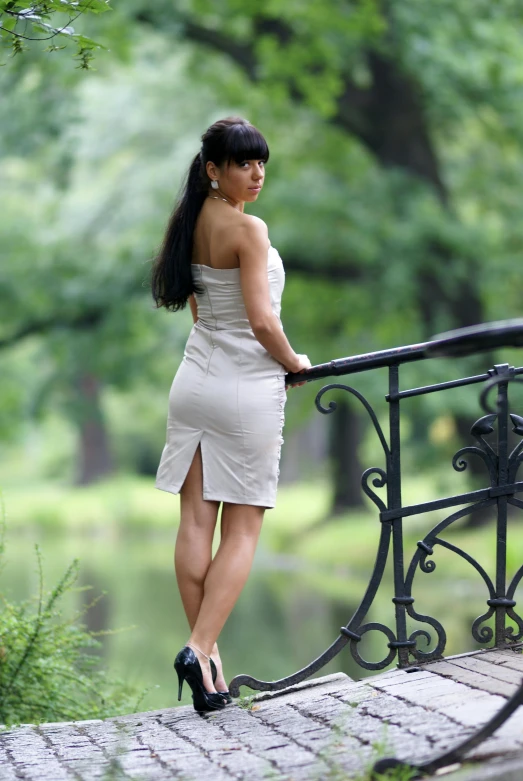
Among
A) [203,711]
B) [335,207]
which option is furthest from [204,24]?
[203,711]

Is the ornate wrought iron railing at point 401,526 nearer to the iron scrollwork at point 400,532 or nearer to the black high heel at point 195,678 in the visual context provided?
the iron scrollwork at point 400,532

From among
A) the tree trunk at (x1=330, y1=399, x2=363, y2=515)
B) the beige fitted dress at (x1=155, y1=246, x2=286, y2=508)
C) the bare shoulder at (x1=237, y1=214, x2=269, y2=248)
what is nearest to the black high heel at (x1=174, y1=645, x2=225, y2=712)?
the beige fitted dress at (x1=155, y1=246, x2=286, y2=508)

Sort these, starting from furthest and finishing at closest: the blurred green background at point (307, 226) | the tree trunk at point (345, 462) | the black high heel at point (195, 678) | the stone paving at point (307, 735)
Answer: the tree trunk at point (345, 462) < the blurred green background at point (307, 226) < the black high heel at point (195, 678) < the stone paving at point (307, 735)

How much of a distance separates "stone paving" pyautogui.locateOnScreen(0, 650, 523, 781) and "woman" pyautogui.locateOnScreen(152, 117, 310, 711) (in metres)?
0.29

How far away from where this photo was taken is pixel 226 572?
3.88m

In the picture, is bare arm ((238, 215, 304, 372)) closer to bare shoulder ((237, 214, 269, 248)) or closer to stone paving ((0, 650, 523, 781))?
bare shoulder ((237, 214, 269, 248))

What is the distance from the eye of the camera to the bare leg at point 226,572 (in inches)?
150

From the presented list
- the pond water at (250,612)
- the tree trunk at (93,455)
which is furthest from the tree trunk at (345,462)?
the tree trunk at (93,455)

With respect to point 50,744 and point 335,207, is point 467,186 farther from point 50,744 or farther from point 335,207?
point 50,744

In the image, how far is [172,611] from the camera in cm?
1245

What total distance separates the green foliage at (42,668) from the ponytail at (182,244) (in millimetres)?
1313

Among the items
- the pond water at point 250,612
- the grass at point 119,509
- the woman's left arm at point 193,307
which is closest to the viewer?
the woman's left arm at point 193,307

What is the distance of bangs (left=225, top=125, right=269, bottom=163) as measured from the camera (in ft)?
12.6

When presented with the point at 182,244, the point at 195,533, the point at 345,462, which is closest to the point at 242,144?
the point at 182,244
